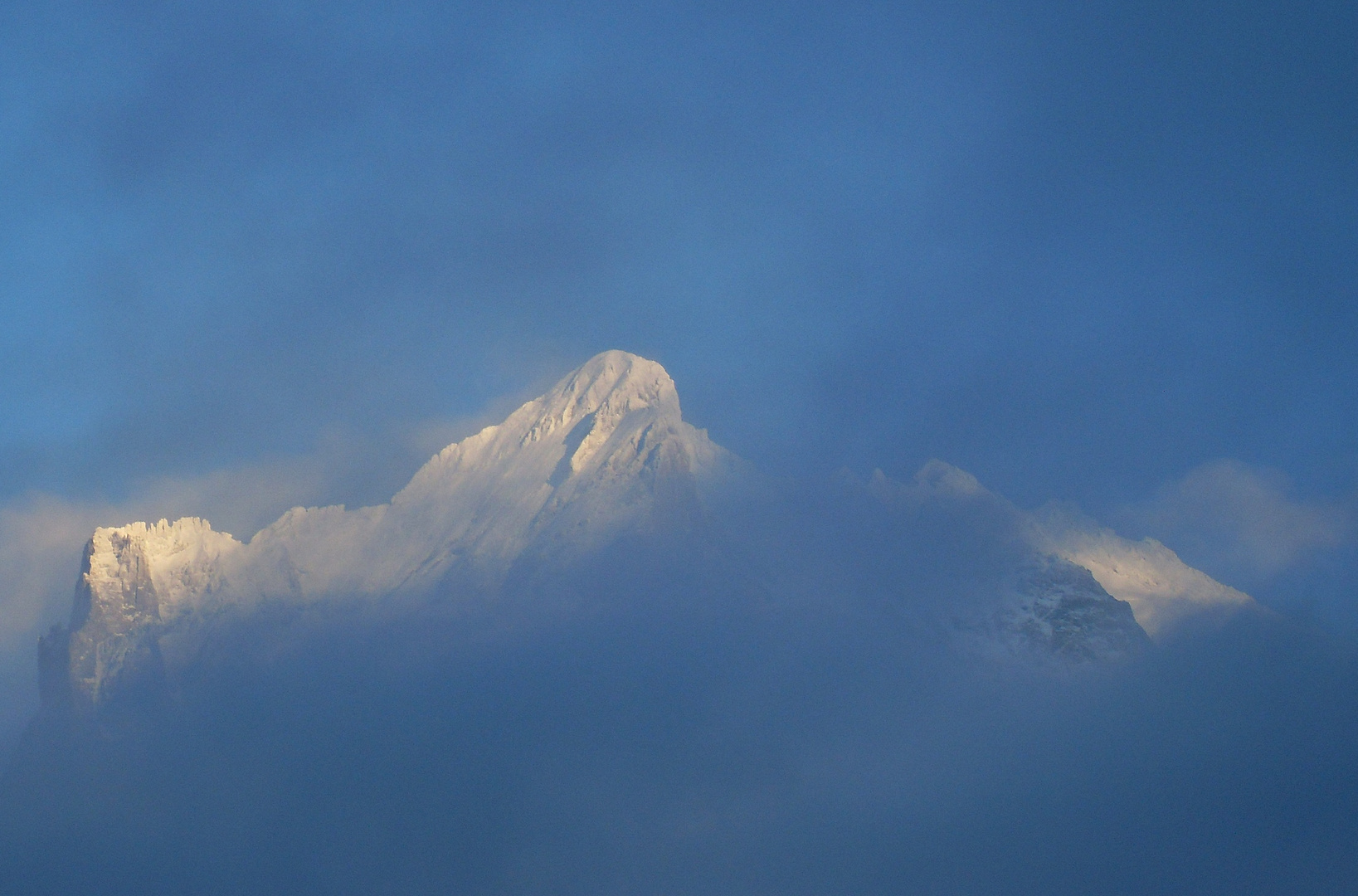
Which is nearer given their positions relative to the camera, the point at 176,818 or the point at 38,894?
the point at 38,894

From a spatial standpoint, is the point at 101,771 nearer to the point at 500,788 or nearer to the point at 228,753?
the point at 228,753

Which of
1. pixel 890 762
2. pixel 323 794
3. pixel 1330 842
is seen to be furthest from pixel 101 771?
pixel 1330 842

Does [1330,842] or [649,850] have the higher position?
[649,850]

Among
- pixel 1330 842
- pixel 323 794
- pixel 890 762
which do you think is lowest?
pixel 1330 842

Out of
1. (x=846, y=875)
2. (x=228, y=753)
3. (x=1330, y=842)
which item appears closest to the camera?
(x=846, y=875)

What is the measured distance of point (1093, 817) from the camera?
595ft

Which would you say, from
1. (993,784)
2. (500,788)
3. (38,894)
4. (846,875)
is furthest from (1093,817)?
(38,894)

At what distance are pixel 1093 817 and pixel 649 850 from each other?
66.8 metres

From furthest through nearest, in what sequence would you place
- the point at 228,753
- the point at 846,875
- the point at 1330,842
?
the point at 228,753 → the point at 1330,842 → the point at 846,875

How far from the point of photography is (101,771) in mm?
191375

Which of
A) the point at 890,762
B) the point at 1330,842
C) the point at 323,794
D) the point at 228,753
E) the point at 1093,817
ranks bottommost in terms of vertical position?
the point at 1330,842

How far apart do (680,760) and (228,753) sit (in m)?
70.1

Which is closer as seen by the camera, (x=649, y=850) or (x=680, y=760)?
(x=649, y=850)

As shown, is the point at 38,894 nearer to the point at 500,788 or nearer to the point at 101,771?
the point at 101,771
